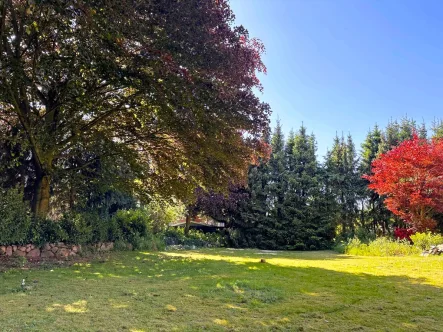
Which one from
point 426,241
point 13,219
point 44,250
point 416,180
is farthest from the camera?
point 416,180

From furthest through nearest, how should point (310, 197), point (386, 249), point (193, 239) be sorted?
point (310, 197), point (193, 239), point (386, 249)

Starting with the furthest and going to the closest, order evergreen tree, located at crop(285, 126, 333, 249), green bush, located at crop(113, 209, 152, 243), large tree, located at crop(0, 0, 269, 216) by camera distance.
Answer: evergreen tree, located at crop(285, 126, 333, 249)
green bush, located at crop(113, 209, 152, 243)
large tree, located at crop(0, 0, 269, 216)

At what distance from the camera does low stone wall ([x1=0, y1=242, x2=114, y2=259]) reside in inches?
320

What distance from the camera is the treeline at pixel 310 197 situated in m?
19.7

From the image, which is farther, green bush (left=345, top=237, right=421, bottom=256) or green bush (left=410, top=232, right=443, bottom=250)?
green bush (left=345, top=237, right=421, bottom=256)

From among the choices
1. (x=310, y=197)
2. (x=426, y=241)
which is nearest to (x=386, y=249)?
(x=426, y=241)

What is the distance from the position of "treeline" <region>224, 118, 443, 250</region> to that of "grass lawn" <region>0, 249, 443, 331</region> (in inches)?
542

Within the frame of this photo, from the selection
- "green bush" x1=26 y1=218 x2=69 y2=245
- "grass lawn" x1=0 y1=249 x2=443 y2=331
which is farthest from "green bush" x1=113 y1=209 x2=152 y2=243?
"grass lawn" x1=0 y1=249 x2=443 y2=331

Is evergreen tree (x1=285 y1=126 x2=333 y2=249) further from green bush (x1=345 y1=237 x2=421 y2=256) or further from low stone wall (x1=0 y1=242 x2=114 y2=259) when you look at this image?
low stone wall (x1=0 y1=242 x2=114 y2=259)

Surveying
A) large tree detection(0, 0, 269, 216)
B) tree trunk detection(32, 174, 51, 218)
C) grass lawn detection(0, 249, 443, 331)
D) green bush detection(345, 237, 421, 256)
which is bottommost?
green bush detection(345, 237, 421, 256)

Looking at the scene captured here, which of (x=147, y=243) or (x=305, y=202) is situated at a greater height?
(x=305, y=202)

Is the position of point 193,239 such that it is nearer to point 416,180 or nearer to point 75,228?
point 75,228

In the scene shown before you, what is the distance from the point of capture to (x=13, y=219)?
8148 mm

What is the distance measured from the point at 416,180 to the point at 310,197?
763 centimetres
